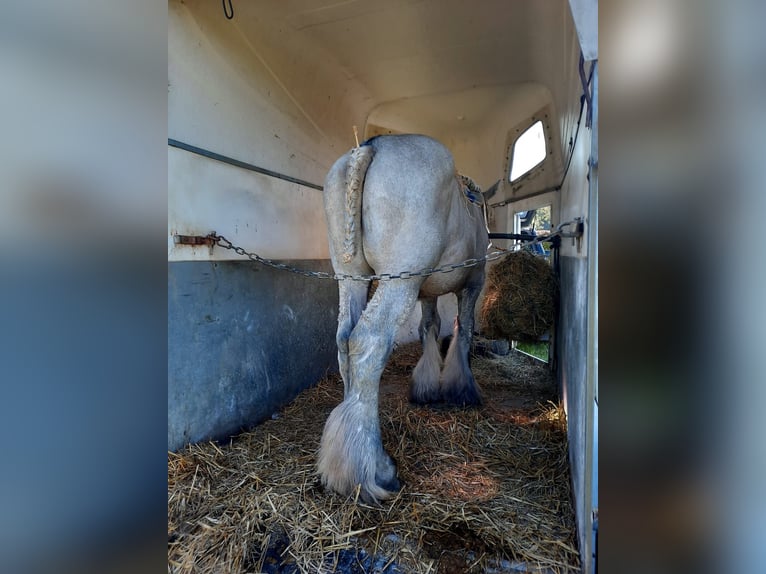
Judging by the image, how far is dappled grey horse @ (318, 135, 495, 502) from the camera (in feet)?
5.96

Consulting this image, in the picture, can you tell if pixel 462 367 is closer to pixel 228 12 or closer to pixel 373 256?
pixel 373 256

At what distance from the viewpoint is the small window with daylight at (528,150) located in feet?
13.4

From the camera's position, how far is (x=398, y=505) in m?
1.70

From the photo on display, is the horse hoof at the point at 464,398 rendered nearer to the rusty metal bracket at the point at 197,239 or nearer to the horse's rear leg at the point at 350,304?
the horse's rear leg at the point at 350,304

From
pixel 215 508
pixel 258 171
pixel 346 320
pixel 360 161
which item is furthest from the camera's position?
pixel 258 171

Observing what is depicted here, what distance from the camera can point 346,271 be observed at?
6.90 feet

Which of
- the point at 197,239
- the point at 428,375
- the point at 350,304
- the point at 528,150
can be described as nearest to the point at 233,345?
the point at 197,239

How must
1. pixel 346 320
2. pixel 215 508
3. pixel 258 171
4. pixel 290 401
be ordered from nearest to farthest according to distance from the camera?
pixel 215 508
pixel 346 320
pixel 258 171
pixel 290 401

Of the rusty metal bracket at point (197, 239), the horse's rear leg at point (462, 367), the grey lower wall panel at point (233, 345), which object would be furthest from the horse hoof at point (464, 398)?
the rusty metal bracket at point (197, 239)

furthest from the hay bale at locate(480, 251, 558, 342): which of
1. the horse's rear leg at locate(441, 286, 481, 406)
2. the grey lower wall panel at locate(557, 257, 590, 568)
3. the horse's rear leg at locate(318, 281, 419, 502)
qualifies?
the horse's rear leg at locate(318, 281, 419, 502)

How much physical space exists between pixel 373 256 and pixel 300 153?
1.82 m
